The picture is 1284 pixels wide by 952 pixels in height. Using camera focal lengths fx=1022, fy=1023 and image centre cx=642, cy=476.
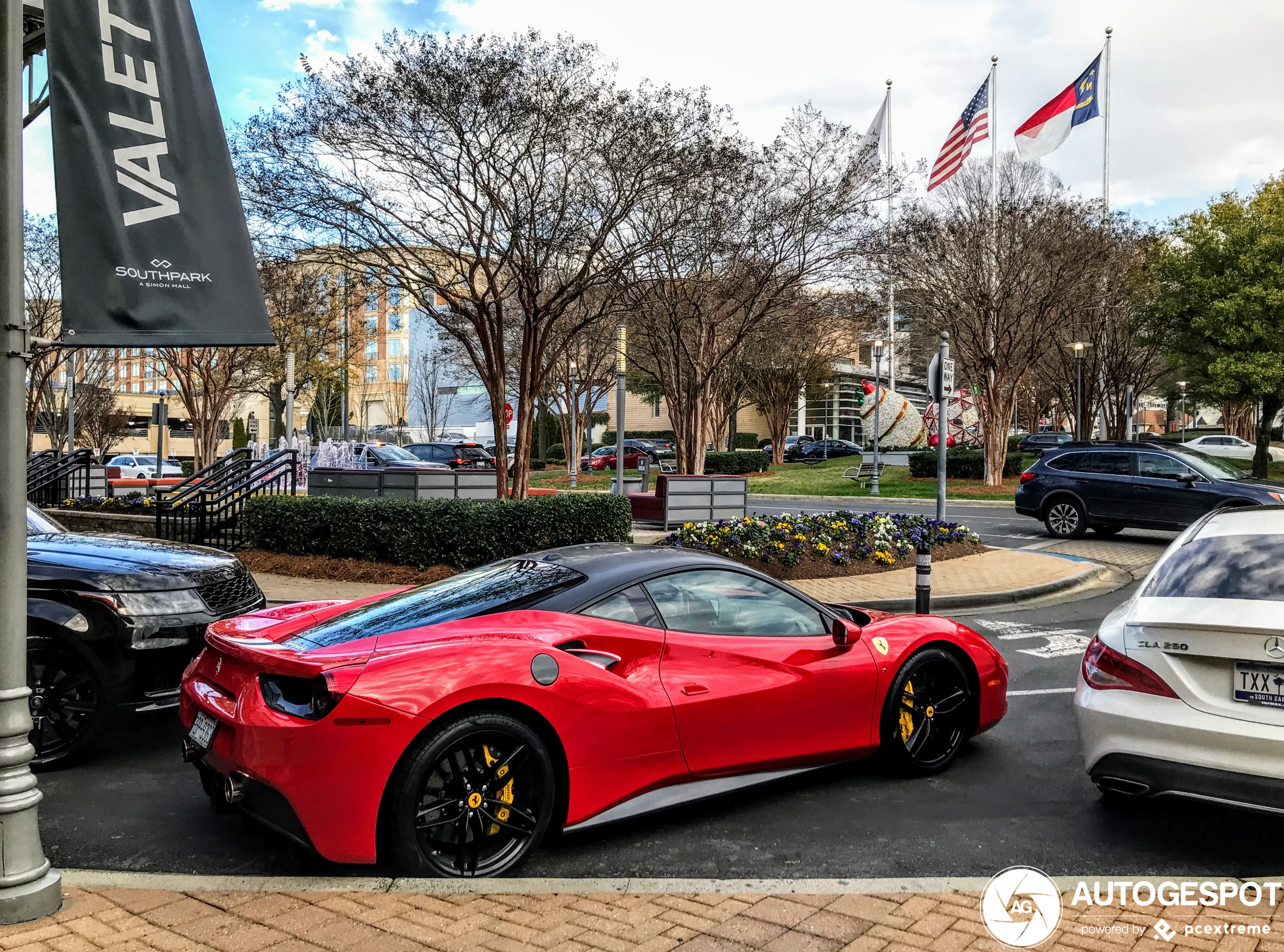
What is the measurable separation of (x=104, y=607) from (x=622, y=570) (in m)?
3.03

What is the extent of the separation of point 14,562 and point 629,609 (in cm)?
241

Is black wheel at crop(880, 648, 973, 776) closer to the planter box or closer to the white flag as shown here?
the planter box

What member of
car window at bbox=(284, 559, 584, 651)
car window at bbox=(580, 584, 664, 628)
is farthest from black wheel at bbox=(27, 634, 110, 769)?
car window at bbox=(580, 584, 664, 628)

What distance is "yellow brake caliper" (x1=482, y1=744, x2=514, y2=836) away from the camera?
4.01 meters

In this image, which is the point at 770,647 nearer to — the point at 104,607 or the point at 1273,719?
the point at 1273,719

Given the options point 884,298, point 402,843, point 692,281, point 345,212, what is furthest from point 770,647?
point 884,298

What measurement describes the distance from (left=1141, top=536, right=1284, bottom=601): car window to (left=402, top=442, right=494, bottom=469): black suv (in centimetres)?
3812

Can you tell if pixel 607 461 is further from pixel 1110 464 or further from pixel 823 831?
pixel 823 831

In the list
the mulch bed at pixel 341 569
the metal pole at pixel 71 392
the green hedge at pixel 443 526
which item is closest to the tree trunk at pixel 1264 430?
the green hedge at pixel 443 526

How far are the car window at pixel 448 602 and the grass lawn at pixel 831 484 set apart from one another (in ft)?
84.2

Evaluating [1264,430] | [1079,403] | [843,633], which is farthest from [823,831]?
[1079,403]

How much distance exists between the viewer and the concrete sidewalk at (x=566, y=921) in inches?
131

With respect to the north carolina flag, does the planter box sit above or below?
below

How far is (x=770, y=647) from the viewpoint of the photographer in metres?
4.89
